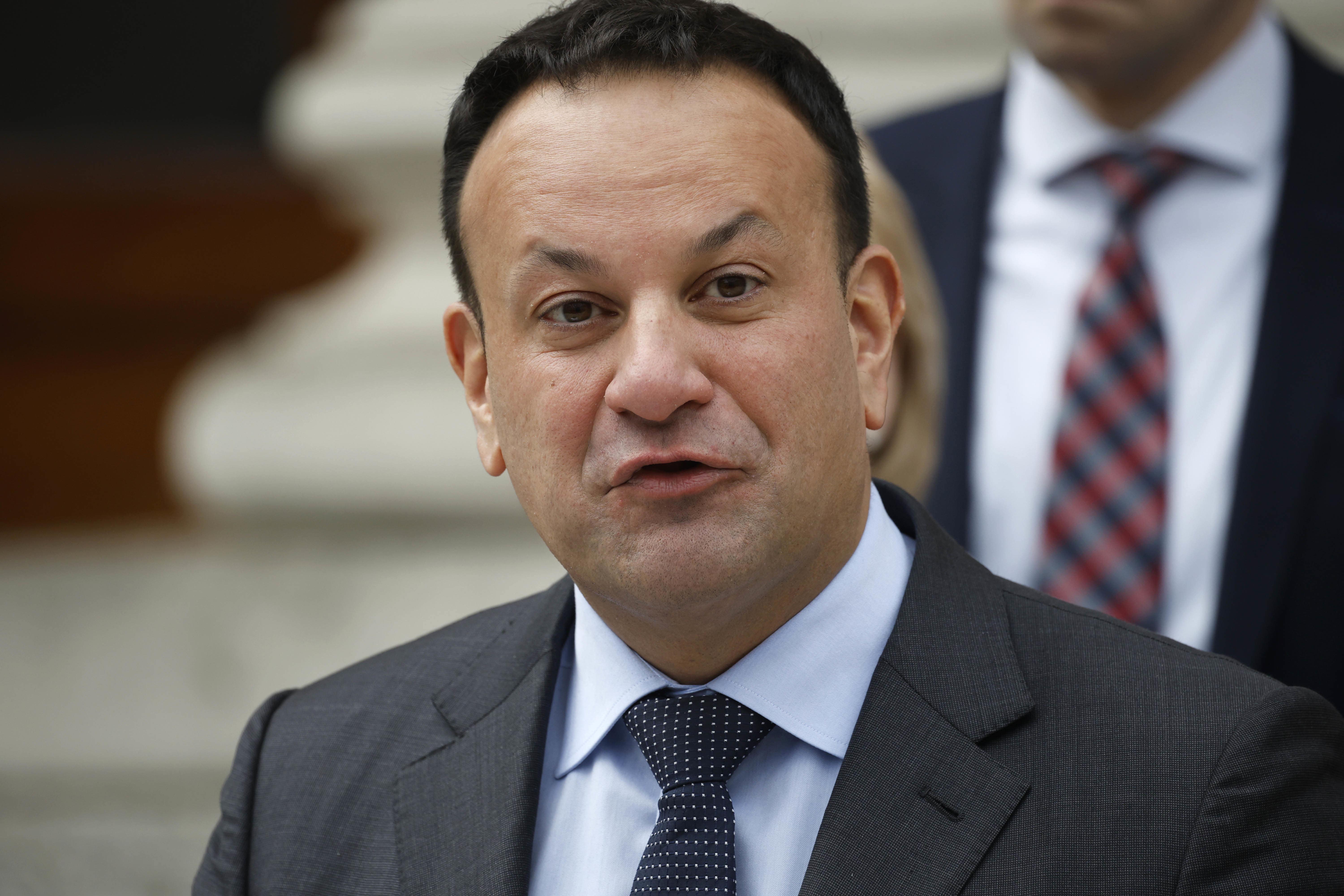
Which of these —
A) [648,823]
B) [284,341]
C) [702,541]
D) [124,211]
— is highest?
[124,211]

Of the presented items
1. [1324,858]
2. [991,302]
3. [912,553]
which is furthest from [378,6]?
[1324,858]

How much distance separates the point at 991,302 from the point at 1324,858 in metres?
1.75

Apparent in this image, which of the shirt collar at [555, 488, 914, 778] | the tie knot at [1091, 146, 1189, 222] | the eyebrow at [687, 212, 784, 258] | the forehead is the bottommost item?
the shirt collar at [555, 488, 914, 778]

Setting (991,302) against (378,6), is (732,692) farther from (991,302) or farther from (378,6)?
(378,6)

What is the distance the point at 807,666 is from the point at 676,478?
322mm

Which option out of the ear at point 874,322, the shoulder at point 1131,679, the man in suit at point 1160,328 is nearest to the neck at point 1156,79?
the man in suit at point 1160,328

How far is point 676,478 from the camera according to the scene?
184cm

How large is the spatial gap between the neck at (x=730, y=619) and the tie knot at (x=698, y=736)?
5 centimetres

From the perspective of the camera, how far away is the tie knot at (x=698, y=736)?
192 centimetres

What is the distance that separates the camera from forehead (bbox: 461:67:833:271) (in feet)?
6.06

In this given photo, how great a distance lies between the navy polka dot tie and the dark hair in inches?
23.1

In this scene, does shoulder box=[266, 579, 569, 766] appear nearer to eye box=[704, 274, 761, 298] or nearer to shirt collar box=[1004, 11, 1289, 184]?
eye box=[704, 274, 761, 298]

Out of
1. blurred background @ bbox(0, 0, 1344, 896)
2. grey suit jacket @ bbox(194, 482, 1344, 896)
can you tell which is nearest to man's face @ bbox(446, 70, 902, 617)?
grey suit jacket @ bbox(194, 482, 1344, 896)

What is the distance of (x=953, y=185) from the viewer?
10.9ft
